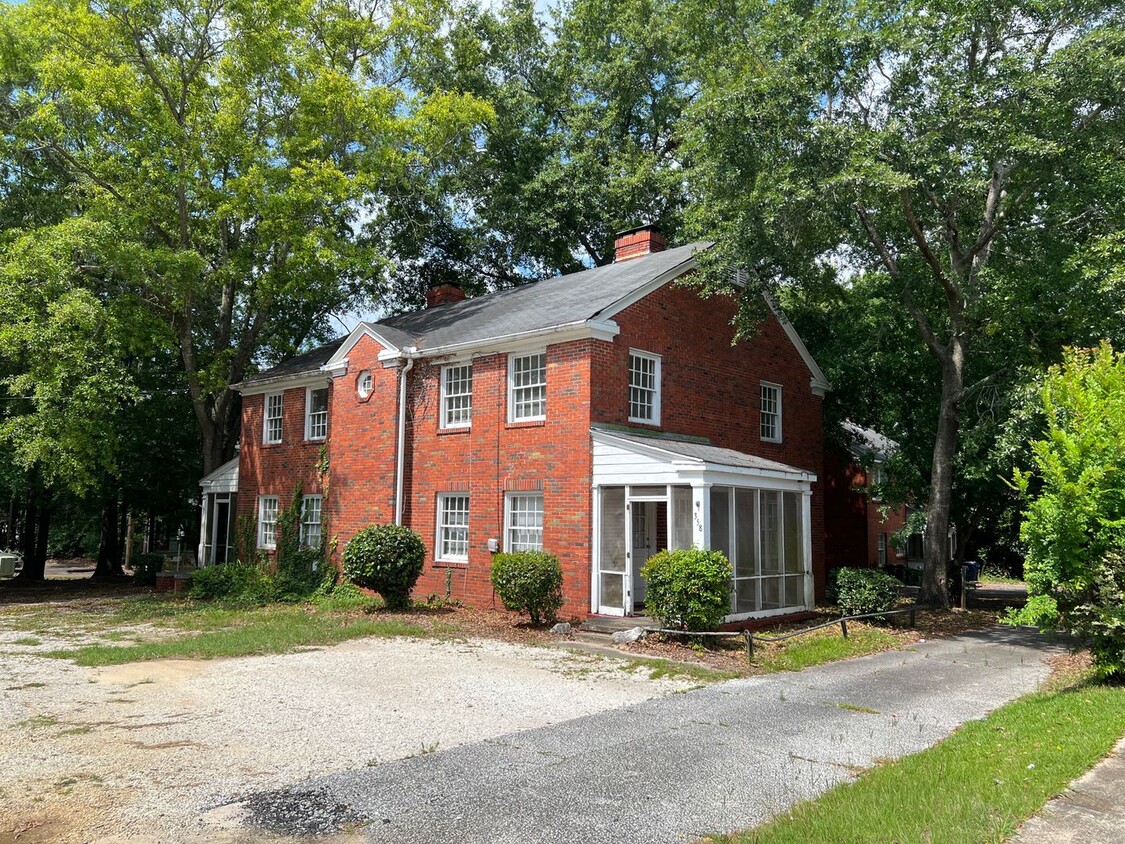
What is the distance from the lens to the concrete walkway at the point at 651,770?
18.2ft

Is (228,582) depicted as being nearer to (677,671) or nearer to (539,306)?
(539,306)

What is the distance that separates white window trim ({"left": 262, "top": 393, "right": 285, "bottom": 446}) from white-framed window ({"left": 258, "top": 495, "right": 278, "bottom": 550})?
1.61m

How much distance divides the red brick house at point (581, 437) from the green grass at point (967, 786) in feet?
21.2

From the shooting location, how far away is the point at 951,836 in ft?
16.5

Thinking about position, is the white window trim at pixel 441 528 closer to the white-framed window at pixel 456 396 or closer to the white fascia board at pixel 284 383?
the white-framed window at pixel 456 396

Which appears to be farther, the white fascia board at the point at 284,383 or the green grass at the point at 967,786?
the white fascia board at the point at 284,383

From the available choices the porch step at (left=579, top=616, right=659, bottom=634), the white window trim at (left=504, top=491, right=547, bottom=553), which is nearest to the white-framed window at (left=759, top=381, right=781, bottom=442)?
the white window trim at (left=504, top=491, right=547, bottom=553)

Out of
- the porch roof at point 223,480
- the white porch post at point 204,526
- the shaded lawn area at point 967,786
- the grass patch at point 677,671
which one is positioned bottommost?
the grass patch at point 677,671

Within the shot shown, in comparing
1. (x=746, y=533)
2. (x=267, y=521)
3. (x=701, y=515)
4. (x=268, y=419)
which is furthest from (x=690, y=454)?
(x=268, y=419)

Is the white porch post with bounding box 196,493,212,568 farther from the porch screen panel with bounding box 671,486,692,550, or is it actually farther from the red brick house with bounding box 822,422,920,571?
the red brick house with bounding box 822,422,920,571

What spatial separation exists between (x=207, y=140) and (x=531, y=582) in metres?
16.4

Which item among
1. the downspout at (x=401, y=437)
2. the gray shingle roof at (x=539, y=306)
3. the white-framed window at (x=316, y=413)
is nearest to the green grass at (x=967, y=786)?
the gray shingle roof at (x=539, y=306)

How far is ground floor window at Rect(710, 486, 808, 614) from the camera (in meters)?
15.0

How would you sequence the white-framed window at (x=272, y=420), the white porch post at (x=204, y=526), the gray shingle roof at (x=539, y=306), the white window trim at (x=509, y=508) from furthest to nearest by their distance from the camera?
the white porch post at (x=204, y=526) → the white-framed window at (x=272, y=420) → the gray shingle roof at (x=539, y=306) → the white window trim at (x=509, y=508)
